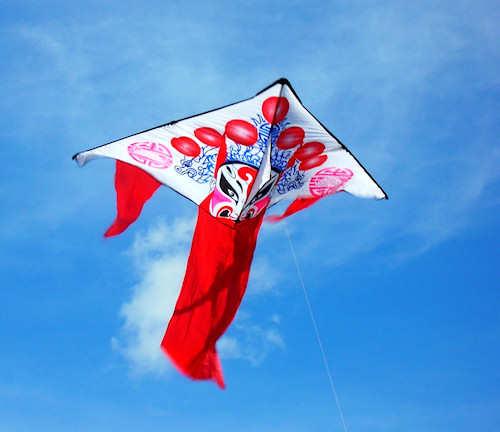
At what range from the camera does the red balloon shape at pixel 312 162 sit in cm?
1286

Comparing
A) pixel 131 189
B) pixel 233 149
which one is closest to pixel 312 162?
pixel 233 149

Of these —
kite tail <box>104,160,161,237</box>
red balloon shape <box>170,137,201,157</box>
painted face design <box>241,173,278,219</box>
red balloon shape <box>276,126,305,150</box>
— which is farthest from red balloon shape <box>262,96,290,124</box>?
kite tail <box>104,160,161,237</box>

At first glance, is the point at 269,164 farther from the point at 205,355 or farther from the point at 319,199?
the point at 205,355

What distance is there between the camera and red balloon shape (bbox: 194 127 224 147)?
40.4ft

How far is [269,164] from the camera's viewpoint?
40.0ft

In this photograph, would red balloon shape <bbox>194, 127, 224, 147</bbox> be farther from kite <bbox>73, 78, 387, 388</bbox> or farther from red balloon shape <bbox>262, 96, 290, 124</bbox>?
red balloon shape <bbox>262, 96, 290, 124</bbox>

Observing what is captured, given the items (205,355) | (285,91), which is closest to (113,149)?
(285,91)

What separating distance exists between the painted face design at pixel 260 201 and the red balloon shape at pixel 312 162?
0.80 metres

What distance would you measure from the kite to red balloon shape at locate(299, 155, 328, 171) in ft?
0.08

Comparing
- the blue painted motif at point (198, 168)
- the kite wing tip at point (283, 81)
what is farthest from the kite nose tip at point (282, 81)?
the blue painted motif at point (198, 168)

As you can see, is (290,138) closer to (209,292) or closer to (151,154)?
(151,154)

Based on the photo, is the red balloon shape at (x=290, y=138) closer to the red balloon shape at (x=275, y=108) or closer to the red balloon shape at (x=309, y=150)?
the red balloon shape at (x=309, y=150)

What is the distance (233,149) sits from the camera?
40.3 ft

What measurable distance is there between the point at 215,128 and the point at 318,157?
2.49 meters
